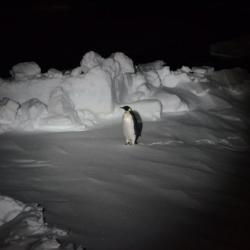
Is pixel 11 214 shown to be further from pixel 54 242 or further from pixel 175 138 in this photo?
pixel 175 138

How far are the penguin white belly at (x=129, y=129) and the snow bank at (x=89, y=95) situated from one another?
3.77 ft

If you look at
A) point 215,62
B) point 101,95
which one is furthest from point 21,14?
point 101,95

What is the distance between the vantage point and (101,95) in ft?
27.4

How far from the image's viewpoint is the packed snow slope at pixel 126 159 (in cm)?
437

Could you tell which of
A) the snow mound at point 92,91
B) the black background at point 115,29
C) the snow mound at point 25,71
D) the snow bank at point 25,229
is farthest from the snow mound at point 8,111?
the black background at point 115,29

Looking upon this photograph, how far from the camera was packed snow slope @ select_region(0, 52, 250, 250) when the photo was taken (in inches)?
172

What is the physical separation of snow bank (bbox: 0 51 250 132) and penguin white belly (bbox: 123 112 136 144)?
3.77 ft

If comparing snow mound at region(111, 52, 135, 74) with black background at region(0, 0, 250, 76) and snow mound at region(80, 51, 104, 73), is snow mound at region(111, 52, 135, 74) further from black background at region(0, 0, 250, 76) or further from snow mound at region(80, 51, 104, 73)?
black background at region(0, 0, 250, 76)

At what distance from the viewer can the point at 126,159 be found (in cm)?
630

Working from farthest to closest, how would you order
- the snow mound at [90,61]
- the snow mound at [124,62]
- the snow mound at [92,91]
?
the snow mound at [124,62], the snow mound at [90,61], the snow mound at [92,91]

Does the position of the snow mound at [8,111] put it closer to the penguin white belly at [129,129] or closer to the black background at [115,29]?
the penguin white belly at [129,129]

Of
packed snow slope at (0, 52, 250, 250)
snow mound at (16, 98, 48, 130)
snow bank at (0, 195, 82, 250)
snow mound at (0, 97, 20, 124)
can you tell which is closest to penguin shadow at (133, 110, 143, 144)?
packed snow slope at (0, 52, 250, 250)

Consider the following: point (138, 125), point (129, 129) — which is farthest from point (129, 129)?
point (138, 125)

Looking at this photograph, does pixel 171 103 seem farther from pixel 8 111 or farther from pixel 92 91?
pixel 8 111
